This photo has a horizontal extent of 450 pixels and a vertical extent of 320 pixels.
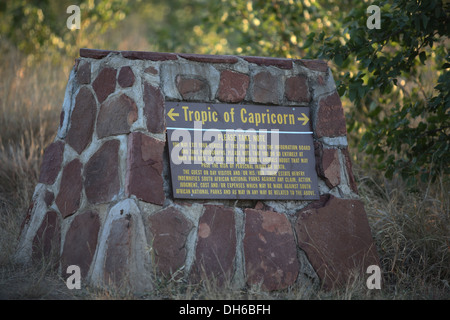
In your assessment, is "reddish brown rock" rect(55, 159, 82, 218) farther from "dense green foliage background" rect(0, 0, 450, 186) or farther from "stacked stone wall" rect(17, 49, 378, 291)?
"dense green foliage background" rect(0, 0, 450, 186)

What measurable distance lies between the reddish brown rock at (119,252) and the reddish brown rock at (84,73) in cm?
105

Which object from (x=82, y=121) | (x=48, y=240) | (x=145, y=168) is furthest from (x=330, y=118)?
(x=48, y=240)

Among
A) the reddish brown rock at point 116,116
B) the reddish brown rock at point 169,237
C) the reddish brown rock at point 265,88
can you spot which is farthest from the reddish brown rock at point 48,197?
the reddish brown rock at point 265,88

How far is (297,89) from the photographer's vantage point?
3779mm

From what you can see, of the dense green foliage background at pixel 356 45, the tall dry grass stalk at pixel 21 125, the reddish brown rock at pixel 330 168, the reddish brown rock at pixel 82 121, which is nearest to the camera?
the reddish brown rock at pixel 82 121

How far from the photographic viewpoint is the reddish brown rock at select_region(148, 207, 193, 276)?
3.20 m

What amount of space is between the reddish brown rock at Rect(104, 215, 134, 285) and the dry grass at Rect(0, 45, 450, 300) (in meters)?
0.08

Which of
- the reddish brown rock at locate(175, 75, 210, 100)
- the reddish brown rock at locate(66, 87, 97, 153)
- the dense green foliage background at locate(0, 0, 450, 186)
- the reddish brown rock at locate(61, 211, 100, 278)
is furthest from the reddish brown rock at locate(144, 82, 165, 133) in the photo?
the dense green foliage background at locate(0, 0, 450, 186)

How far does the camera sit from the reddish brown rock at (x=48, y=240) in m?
3.51

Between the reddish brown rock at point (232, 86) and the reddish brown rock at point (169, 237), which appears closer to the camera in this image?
the reddish brown rock at point (169, 237)

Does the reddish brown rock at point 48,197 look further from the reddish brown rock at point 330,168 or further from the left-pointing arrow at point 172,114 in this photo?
the reddish brown rock at point 330,168

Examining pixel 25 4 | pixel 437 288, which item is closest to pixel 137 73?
A: pixel 437 288

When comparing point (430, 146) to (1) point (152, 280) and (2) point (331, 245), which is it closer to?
(2) point (331, 245)
